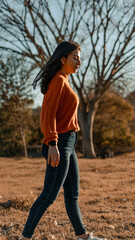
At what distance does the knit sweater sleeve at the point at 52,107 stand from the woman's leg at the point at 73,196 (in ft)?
1.22

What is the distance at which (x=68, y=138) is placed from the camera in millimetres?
2168

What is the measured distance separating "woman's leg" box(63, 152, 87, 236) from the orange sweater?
1.06ft

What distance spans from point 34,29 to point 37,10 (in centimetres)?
A: 81

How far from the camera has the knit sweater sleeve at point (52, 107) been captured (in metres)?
2.04

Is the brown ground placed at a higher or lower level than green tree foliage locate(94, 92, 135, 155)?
lower

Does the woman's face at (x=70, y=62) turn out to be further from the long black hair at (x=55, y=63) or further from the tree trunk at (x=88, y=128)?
the tree trunk at (x=88, y=128)

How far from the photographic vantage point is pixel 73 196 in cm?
231

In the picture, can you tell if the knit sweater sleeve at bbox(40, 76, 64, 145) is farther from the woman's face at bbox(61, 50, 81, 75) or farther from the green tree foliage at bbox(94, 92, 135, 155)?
the green tree foliage at bbox(94, 92, 135, 155)

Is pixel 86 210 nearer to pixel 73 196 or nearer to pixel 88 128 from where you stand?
pixel 73 196

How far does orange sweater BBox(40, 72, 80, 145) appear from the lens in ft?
6.80

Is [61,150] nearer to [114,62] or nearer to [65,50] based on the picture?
[65,50]

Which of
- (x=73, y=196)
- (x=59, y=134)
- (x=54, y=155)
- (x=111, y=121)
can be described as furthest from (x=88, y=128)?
(x=54, y=155)

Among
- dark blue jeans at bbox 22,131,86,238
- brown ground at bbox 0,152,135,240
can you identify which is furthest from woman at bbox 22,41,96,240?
brown ground at bbox 0,152,135,240

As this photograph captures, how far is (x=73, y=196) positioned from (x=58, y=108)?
0.80 meters
